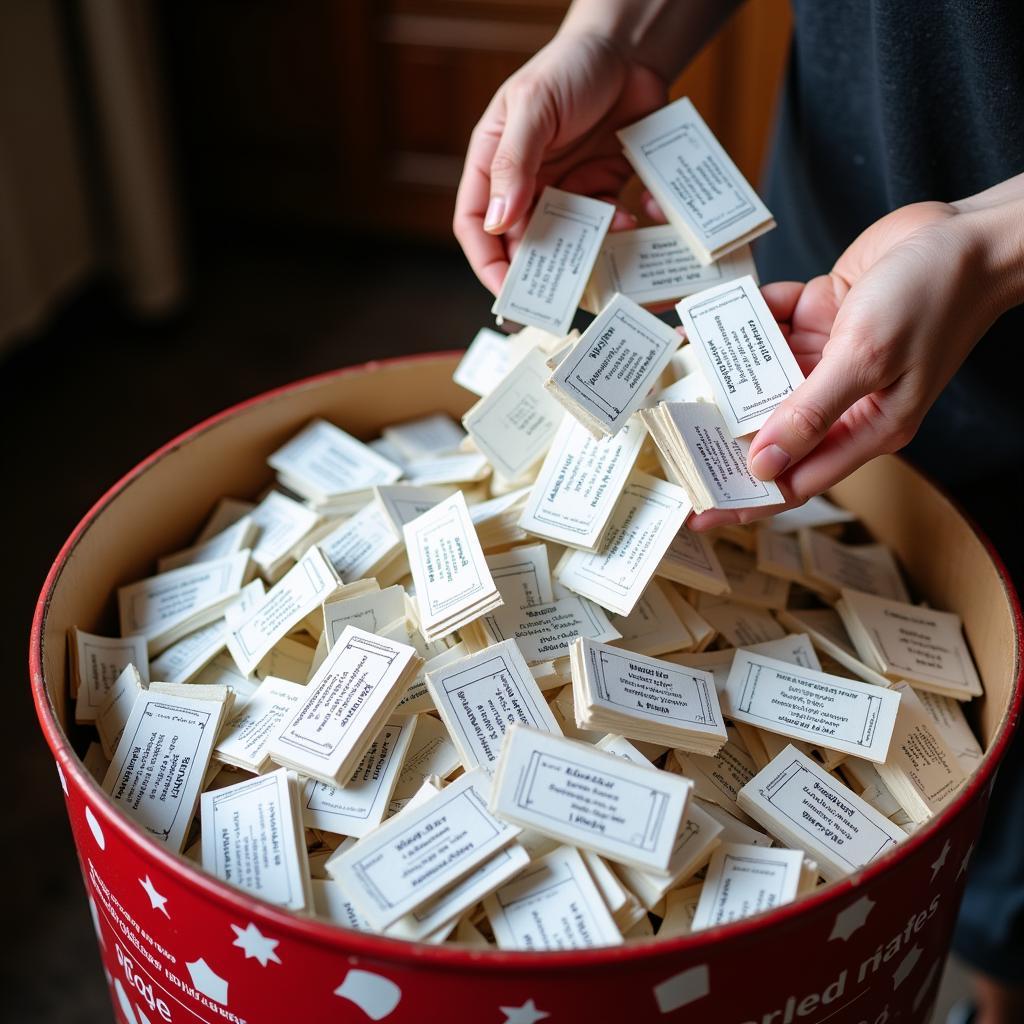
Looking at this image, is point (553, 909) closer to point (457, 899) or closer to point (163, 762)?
point (457, 899)

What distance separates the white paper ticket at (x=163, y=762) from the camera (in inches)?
29.5

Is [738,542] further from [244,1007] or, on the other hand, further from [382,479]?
[244,1007]

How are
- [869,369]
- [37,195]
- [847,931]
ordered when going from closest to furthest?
[847,931], [869,369], [37,195]

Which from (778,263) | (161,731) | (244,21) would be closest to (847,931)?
(161,731)

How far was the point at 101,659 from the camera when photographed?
2.86 ft

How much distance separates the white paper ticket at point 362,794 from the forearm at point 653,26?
2.35ft

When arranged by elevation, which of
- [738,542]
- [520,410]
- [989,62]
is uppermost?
[989,62]

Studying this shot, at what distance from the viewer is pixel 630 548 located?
842 millimetres

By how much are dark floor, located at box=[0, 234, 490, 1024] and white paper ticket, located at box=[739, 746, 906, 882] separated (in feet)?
3.40

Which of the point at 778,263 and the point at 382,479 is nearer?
the point at 382,479

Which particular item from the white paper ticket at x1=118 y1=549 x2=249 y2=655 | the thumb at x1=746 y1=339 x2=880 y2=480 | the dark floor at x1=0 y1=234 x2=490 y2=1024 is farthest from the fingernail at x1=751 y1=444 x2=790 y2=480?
the dark floor at x1=0 y1=234 x2=490 y2=1024

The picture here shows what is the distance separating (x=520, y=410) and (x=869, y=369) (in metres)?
0.32

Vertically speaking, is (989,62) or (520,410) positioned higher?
(989,62)

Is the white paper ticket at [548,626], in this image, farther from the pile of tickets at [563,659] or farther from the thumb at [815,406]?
the thumb at [815,406]
